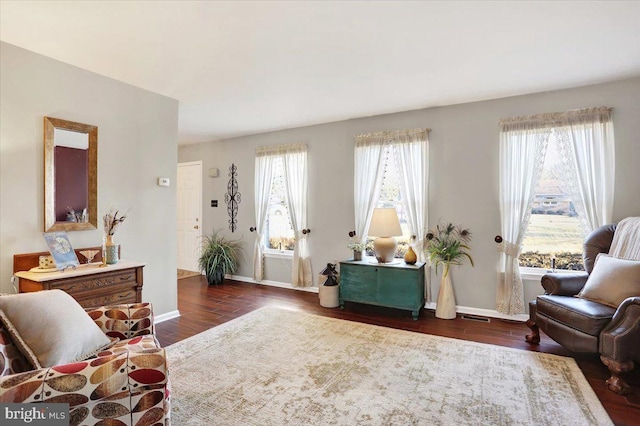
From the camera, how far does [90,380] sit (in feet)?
4.00

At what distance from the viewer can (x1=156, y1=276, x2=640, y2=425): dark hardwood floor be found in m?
2.21

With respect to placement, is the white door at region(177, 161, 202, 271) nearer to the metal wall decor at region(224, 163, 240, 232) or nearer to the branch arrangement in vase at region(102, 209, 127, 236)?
the metal wall decor at region(224, 163, 240, 232)

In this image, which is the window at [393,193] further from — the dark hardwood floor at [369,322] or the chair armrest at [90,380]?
the chair armrest at [90,380]

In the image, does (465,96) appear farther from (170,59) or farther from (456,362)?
(170,59)

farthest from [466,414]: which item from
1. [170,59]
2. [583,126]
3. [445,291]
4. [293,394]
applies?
[170,59]

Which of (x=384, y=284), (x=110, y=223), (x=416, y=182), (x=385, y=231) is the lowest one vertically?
(x=384, y=284)

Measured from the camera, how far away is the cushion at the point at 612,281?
245 cm

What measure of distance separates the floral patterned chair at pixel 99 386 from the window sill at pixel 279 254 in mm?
3832

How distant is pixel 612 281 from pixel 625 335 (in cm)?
53

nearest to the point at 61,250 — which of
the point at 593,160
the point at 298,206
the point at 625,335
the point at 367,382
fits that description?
the point at 367,382

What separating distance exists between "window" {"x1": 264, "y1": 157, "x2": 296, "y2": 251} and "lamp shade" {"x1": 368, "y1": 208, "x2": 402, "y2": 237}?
1.73 meters

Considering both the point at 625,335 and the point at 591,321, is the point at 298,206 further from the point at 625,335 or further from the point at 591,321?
the point at 625,335

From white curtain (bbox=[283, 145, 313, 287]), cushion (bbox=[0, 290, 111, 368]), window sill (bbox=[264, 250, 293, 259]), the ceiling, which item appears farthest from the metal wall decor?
cushion (bbox=[0, 290, 111, 368])

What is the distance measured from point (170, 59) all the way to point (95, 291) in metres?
2.05
